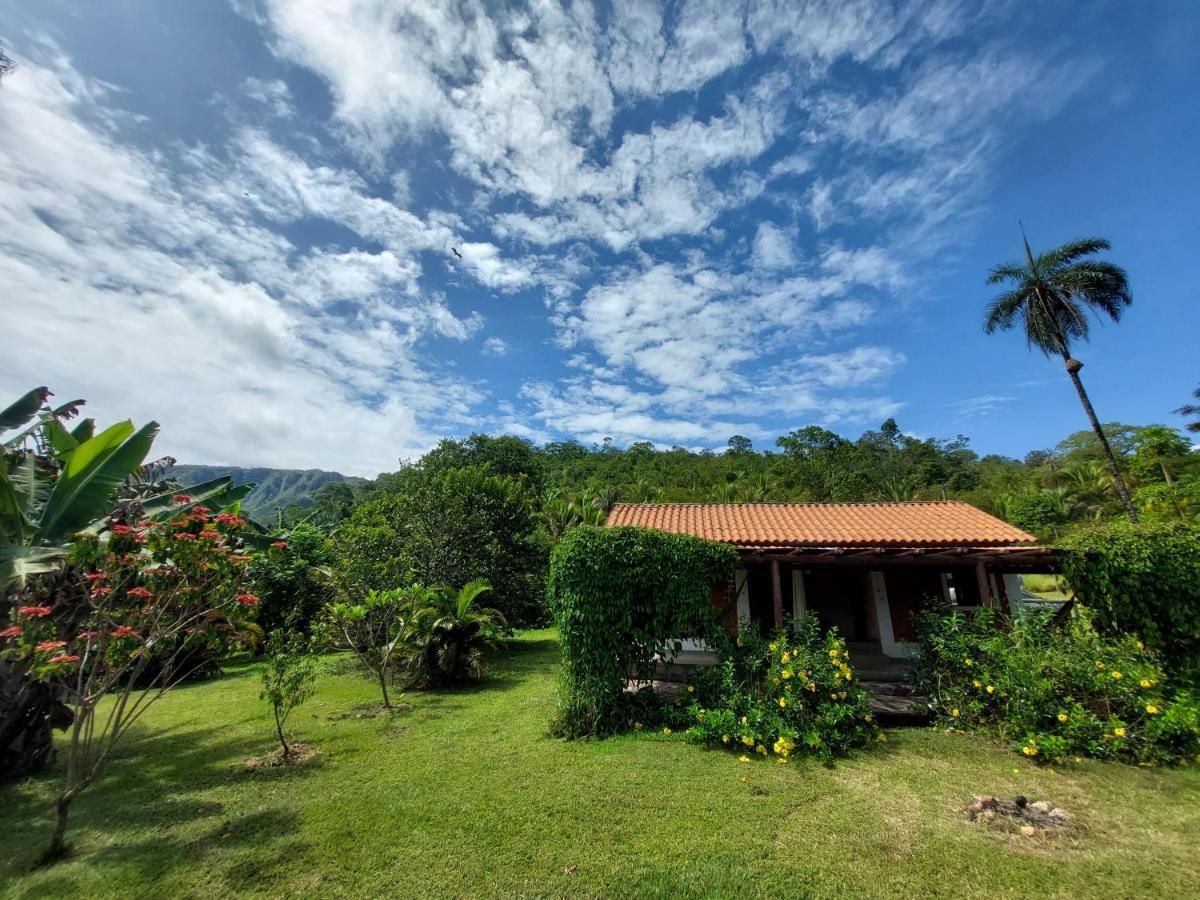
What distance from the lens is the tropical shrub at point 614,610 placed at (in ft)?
23.2

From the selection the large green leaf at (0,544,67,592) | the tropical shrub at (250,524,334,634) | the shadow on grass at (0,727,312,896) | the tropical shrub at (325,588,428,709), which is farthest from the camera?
the tropical shrub at (250,524,334,634)

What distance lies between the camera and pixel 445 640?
10445mm

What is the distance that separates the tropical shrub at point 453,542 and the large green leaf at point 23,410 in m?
5.76

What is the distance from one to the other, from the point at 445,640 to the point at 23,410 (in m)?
7.70

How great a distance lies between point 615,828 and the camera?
14.7 feet

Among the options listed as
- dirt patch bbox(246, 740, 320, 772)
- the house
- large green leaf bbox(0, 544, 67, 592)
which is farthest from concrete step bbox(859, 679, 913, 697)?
large green leaf bbox(0, 544, 67, 592)

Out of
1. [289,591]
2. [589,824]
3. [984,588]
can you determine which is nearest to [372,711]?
[589,824]

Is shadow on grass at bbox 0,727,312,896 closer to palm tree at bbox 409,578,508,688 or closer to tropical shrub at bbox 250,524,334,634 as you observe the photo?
palm tree at bbox 409,578,508,688

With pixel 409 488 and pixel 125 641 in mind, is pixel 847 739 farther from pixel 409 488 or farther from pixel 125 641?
pixel 409 488

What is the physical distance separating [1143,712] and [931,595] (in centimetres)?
615

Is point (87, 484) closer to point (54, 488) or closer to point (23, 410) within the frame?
point (54, 488)

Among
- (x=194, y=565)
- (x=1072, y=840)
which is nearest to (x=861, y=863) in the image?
(x=1072, y=840)

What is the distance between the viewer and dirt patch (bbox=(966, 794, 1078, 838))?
172 inches

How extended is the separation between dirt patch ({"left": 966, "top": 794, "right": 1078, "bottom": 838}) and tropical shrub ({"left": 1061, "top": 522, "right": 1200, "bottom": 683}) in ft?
12.6
